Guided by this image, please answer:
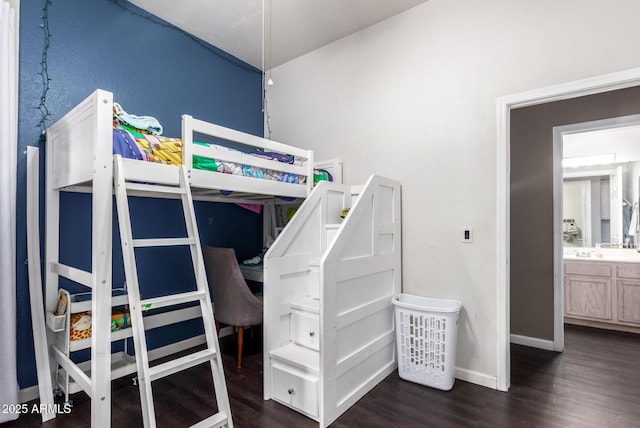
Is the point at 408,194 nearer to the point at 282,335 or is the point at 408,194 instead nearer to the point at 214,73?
the point at 282,335

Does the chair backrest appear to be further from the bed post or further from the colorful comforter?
the bed post

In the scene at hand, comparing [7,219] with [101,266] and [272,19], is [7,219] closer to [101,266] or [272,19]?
[101,266]

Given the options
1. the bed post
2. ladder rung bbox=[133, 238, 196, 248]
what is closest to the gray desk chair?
ladder rung bbox=[133, 238, 196, 248]

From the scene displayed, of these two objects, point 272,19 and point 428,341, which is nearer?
point 428,341

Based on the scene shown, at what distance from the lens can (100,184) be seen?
1.59 metres

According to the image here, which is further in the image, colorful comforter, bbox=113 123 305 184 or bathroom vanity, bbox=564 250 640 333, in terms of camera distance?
bathroom vanity, bbox=564 250 640 333

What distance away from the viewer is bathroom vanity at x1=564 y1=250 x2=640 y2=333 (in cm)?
354

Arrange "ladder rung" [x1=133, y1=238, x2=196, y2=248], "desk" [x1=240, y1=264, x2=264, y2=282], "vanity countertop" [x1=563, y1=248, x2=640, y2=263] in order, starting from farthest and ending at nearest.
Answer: "vanity countertop" [x1=563, y1=248, x2=640, y2=263]
"desk" [x1=240, y1=264, x2=264, y2=282]
"ladder rung" [x1=133, y1=238, x2=196, y2=248]

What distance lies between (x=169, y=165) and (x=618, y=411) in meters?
3.07

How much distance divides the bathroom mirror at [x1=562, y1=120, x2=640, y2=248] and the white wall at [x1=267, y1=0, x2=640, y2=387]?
88.4 inches

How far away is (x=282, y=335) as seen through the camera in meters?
2.28

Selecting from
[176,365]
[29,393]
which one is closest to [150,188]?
[176,365]

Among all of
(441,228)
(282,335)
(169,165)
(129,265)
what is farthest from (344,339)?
(169,165)

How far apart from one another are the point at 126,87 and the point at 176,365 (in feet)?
7.17
